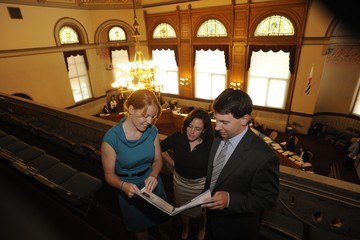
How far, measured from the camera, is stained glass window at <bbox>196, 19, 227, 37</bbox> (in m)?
10.2

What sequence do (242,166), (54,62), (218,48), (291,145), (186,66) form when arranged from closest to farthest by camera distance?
(242,166) → (291,145) → (54,62) → (218,48) → (186,66)

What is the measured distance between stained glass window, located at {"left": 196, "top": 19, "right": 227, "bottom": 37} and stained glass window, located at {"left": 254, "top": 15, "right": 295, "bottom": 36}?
165 cm

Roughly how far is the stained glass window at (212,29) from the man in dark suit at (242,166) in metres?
9.45

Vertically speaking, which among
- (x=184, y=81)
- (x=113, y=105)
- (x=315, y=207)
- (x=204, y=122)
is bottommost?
(x=113, y=105)

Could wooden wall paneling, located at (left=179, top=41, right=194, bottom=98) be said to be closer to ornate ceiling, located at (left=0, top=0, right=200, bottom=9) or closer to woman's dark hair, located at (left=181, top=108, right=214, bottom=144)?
ornate ceiling, located at (left=0, top=0, right=200, bottom=9)

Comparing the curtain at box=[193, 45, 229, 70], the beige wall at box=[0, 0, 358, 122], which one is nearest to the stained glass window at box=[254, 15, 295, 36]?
the beige wall at box=[0, 0, 358, 122]

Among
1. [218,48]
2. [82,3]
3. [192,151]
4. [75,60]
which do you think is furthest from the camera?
[75,60]

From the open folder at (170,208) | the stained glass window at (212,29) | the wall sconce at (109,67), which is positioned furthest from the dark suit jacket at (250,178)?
the wall sconce at (109,67)

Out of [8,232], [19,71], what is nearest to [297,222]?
[8,232]

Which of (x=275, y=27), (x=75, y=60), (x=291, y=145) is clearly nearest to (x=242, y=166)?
(x=291, y=145)

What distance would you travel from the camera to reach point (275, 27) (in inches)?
353

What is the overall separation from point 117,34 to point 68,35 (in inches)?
105

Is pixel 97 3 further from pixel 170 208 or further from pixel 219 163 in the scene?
pixel 170 208

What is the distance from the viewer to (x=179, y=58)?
1177 cm
